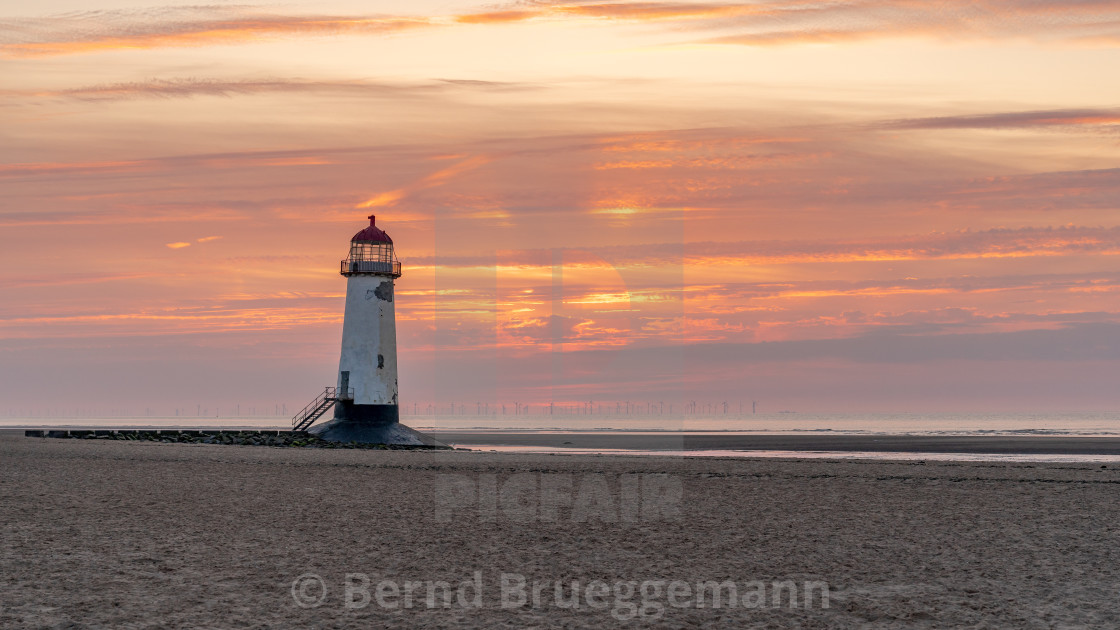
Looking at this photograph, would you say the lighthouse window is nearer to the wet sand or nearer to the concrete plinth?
the concrete plinth

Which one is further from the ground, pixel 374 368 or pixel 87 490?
pixel 374 368

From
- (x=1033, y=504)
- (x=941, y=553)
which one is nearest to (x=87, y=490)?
(x=941, y=553)

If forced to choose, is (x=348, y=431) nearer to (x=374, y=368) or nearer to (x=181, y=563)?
(x=374, y=368)

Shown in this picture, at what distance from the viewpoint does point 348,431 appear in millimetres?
54844

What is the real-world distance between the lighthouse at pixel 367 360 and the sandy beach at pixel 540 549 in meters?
24.3

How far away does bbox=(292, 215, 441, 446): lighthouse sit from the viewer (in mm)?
54875

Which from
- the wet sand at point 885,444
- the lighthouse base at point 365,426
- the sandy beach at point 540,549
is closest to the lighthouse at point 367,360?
the lighthouse base at point 365,426

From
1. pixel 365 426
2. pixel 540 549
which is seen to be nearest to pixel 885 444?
pixel 365 426

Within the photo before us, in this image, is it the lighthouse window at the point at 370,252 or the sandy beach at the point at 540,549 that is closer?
the sandy beach at the point at 540,549

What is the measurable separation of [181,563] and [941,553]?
1186 cm

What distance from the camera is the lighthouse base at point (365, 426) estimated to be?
179ft

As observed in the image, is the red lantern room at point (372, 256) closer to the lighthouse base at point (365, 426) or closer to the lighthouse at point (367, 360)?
the lighthouse at point (367, 360)

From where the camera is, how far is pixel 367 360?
181 ft

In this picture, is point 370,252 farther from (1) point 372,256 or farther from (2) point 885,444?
(2) point 885,444
